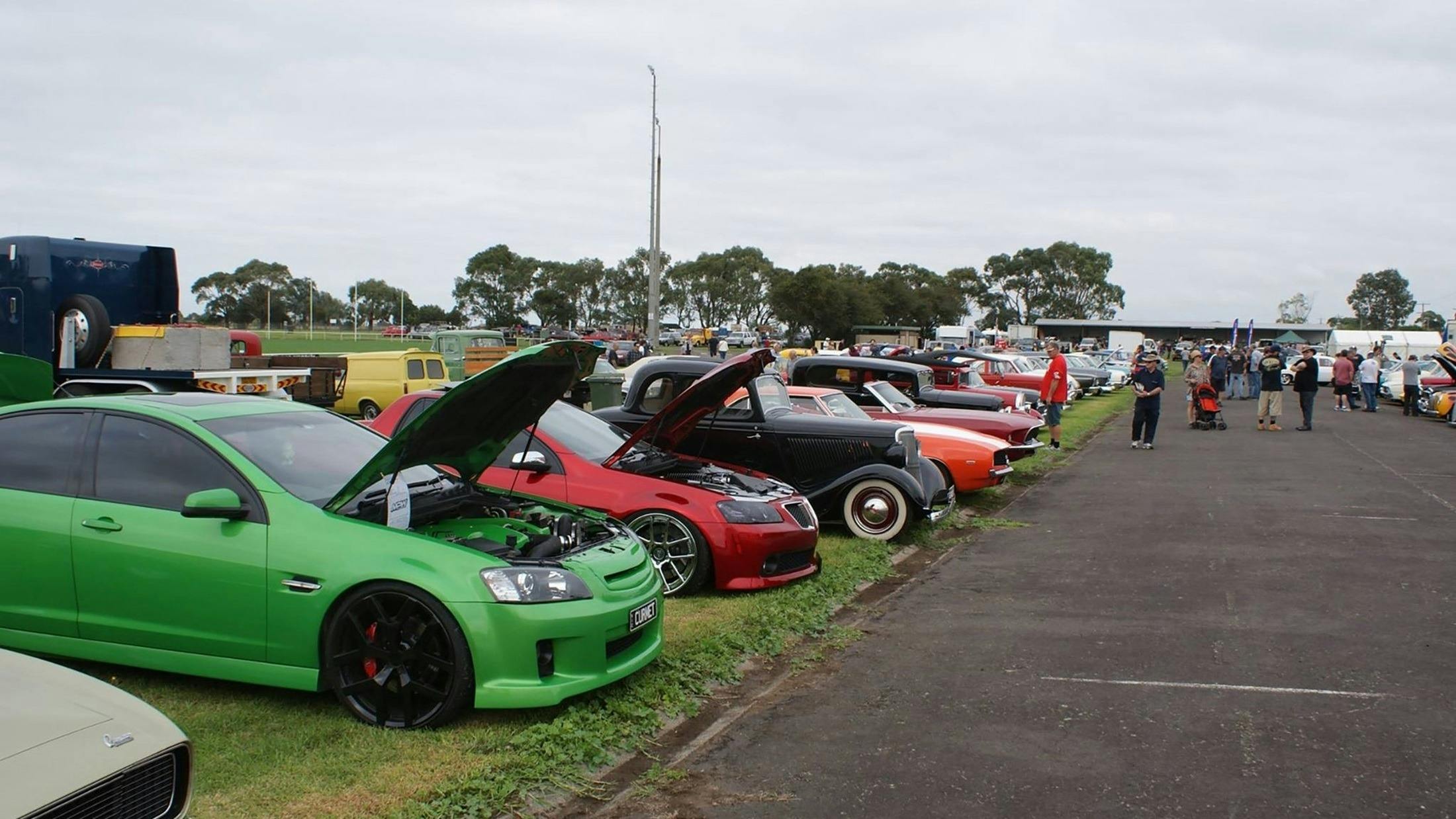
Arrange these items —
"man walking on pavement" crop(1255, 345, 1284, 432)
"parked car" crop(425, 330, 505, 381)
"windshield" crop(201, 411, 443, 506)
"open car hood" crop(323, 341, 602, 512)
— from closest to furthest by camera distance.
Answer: "open car hood" crop(323, 341, 602, 512) < "windshield" crop(201, 411, 443, 506) < "man walking on pavement" crop(1255, 345, 1284, 432) < "parked car" crop(425, 330, 505, 381)

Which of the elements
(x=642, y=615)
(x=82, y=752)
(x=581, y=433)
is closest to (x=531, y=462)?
(x=581, y=433)

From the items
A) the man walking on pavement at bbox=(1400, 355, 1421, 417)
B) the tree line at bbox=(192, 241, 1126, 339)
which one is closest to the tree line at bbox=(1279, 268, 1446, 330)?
the tree line at bbox=(192, 241, 1126, 339)

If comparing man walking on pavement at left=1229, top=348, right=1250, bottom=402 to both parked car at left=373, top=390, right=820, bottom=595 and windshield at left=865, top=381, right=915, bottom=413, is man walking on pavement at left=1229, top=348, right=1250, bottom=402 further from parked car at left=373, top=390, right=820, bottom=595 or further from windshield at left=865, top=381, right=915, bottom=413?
parked car at left=373, top=390, right=820, bottom=595

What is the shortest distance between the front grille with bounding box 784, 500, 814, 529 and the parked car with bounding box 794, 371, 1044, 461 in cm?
618

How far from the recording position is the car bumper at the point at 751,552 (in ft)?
25.7

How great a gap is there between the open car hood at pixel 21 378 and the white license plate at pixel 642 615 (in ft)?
26.2

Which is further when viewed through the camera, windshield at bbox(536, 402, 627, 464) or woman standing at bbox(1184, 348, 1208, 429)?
woman standing at bbox(1184, 348, 1208, 429)

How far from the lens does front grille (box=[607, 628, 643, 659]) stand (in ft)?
17.7

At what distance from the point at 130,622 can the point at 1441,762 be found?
19.9 ft

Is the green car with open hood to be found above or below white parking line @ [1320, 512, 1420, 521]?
above

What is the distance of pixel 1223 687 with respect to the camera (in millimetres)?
6090

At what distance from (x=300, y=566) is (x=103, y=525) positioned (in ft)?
3.58

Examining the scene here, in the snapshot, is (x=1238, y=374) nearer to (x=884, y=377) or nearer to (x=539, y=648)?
(x=884, y=377)

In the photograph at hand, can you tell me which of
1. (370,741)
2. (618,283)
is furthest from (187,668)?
(618,283)
